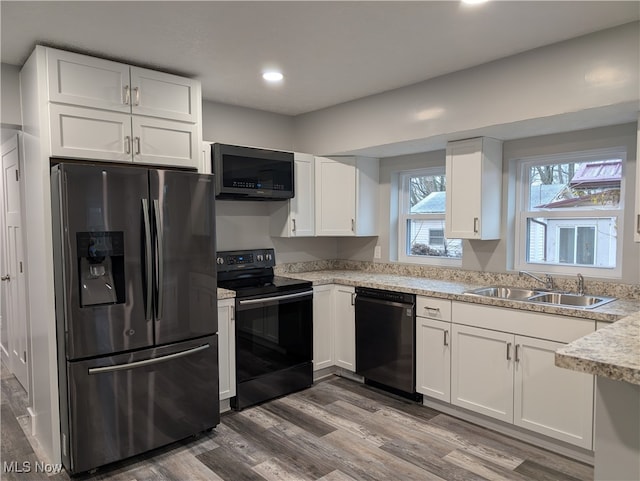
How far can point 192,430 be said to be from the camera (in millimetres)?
2750

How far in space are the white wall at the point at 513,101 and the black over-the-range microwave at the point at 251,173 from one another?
0.57 meters

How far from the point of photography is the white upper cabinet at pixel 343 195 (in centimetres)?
395

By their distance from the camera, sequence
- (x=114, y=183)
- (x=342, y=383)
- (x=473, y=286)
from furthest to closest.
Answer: (x=342, y=383) < (x=473, y=286) < (x=114, y=183)

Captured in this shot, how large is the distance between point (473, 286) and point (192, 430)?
223 centimetres

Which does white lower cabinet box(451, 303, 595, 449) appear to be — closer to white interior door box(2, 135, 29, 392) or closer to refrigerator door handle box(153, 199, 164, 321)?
refrigerator door handle box(153, 199, 164, 321)

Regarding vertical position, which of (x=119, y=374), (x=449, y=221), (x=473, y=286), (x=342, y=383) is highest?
(x=449, y=221)

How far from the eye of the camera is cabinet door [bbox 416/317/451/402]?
3.06m

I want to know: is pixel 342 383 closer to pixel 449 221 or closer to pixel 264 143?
pixel 449 221

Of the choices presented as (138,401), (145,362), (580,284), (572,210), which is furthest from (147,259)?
(572,210)

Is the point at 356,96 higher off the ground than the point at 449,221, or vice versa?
the point at 356,96

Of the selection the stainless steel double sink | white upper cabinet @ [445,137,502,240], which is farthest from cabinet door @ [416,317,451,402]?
white upper cabinet @ [445,137,502,240]

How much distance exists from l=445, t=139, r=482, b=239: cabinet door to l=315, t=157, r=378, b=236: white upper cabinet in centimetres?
94

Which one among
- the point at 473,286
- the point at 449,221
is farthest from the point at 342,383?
the point at 449,221

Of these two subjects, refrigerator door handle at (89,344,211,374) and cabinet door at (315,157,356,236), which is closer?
refrigerator door handle at (89,344,211,374)
